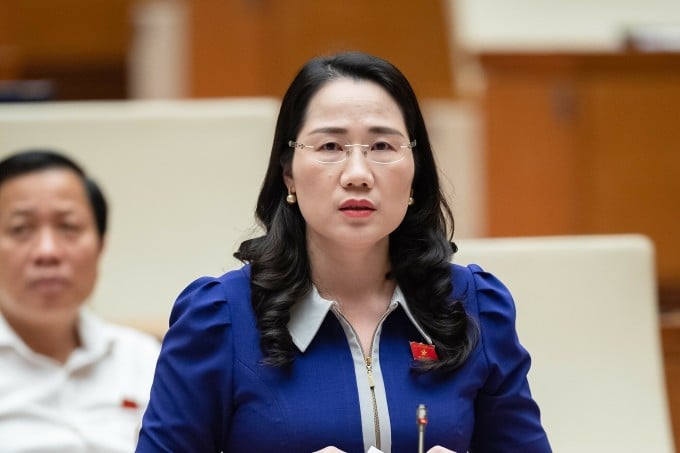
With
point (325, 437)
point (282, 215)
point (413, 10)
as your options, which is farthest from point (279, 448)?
point (413, 10)

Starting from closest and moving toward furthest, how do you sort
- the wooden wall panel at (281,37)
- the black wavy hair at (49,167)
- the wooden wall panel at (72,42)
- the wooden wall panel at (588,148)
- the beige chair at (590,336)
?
the beige chair at (590,336) → the black wavy hair at (49,167) → the wooden wall panel at (588,148) → the wooden wall panel at (281,37) → the wooden wall panel at (72,42)

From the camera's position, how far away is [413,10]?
212 cm

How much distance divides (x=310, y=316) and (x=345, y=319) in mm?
23

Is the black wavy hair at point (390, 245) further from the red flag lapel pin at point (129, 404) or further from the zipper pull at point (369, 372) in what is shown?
the red flag lapel pin at point (129, 404)

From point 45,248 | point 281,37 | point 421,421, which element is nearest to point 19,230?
point 45,248

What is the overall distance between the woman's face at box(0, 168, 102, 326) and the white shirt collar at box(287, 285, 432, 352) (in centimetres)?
46

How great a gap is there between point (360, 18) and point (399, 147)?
1.30 m

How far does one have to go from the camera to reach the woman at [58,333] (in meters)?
1.20

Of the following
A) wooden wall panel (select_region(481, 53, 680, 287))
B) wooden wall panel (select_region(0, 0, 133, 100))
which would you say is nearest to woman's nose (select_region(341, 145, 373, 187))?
wooden wall panel (select_region(481, 53, 680, 287))

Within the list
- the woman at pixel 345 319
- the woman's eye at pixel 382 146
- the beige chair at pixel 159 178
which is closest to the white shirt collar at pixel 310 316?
the woman at pixel 345 319

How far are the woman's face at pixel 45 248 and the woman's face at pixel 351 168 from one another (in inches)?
18.7

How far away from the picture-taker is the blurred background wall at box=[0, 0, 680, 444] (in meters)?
1.64

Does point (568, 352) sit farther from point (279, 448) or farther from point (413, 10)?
point (413, 10)

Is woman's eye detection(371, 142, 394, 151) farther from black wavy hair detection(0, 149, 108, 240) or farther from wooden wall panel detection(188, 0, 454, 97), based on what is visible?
wooden wall panel detection(188, 0, 454, 97)
